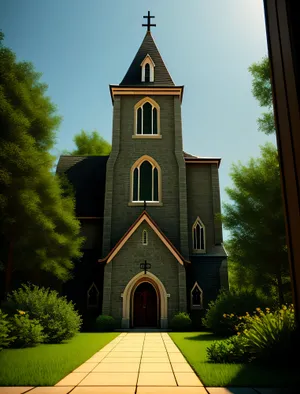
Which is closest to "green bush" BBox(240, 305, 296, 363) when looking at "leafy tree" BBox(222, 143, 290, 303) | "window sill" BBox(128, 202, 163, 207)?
"leafy tree" BBox(222, 143, 290, 303)

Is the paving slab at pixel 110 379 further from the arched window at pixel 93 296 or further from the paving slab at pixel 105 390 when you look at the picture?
the arched window at pixel 93 296

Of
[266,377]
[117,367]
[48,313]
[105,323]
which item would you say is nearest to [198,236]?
[105,323]

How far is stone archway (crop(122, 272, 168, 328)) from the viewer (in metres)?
19.1

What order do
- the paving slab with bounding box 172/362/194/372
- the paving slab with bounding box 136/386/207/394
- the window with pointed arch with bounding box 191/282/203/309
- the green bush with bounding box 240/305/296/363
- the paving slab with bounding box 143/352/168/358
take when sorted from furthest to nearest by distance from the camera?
1. the window with pointed arch with bounding box 191/282/203/309
2. the paving slab with bounding box 143/352/168/358
3. the green bush with bounding box 240/305/296/363
4. the paving slab with bounding box 172/362/194/372
5. the paving slab with bounding box 136/386/207/394

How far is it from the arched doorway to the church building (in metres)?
0.06

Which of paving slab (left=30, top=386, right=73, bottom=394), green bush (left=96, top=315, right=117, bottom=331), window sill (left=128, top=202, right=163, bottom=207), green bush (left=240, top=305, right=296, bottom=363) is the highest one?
window sill (left=128, top=202, right=163, bottom=207)

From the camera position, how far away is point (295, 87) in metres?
2.31

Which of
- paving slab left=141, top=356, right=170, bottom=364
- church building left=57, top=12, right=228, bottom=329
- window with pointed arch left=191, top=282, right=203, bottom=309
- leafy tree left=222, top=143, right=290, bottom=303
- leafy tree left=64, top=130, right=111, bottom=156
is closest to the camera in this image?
paving slab left=141, top=356, right=170, bottom=364

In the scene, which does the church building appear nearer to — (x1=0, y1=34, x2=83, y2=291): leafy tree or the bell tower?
the bell tower

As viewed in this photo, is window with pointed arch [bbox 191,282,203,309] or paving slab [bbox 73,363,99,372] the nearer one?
paving slab [bbox 73,363,99,372]

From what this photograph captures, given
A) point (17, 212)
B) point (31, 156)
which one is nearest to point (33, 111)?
point (31, 156)

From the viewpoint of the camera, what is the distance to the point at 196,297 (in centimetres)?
2109

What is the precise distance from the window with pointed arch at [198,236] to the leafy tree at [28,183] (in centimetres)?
861

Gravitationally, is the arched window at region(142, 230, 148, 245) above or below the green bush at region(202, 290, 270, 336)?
above
